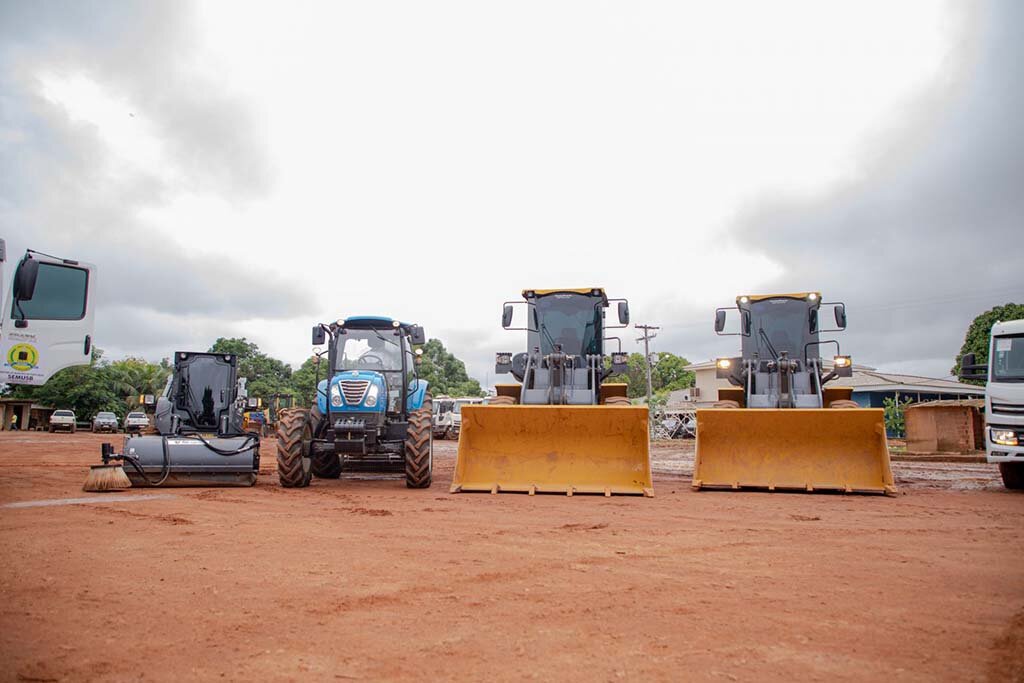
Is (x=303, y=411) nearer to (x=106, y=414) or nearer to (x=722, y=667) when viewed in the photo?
(x=722, y=667)

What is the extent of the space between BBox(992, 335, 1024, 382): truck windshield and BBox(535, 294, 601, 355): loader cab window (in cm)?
576

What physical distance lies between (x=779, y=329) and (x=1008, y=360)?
3114 millimetres

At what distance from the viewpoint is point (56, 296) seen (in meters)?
6.73

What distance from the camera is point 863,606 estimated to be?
3742 millimetres

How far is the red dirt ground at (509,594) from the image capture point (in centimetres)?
295

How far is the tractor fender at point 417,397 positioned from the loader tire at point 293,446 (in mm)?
1611

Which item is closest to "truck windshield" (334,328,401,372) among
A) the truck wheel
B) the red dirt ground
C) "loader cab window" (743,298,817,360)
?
the red dirt ground

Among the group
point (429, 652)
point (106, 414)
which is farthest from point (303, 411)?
point (106, 414)

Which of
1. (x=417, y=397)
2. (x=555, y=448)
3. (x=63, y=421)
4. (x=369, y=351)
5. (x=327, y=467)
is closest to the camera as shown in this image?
(x=555, y=448)

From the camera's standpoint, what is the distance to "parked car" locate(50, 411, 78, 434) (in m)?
40.8

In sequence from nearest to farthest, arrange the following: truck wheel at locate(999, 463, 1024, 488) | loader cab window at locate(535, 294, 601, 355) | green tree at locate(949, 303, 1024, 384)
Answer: truck wheel at locate(999, 463, 1024, 488) < loader cab window at locate(535, 294, 601, 355) < green tree at locate(949, 303, 1024, 384)

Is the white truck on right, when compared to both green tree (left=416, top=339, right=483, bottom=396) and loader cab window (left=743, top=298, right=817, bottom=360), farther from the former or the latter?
green tree (left=416, top=339, right=483, bottom=396)

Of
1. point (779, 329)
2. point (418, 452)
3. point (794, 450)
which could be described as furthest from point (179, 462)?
point (779, 329)

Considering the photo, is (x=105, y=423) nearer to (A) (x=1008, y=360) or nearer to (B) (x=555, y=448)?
(B) (x=555, y=448)
